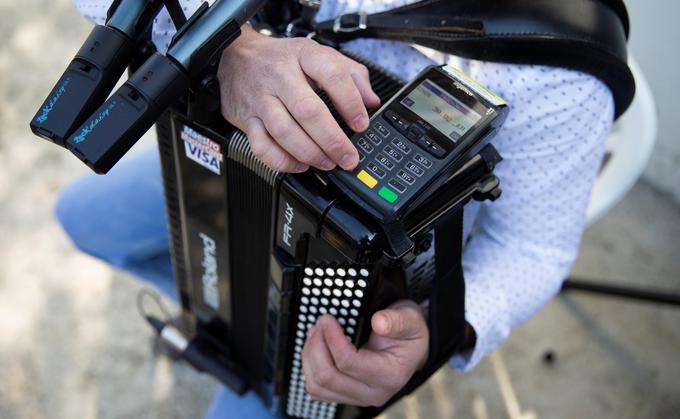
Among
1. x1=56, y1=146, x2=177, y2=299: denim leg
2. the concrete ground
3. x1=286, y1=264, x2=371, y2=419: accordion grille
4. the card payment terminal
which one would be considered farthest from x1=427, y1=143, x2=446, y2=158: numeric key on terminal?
the concrete ground

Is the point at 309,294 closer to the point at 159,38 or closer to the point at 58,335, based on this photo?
the point at 159,38

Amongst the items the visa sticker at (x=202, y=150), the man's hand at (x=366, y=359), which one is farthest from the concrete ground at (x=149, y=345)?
the visa sticker at (x=202, y=150)

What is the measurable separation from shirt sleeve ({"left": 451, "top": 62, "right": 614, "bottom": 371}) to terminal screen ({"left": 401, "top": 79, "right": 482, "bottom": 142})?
0.14 meters

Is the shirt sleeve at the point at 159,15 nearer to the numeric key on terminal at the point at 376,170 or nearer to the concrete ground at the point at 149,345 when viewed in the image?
the numeric key on terminal at the point at 376,170

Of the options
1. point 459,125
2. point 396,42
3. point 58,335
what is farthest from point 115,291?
point 459,125

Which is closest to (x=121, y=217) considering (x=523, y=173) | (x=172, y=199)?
(x=172, y=199)

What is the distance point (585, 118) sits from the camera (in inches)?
31.0

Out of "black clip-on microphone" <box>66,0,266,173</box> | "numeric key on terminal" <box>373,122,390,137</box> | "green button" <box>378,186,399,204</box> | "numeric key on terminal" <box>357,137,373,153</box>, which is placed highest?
"black clip-on microphone" <box>66,0,266,173</box>

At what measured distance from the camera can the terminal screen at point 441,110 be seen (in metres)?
0.67

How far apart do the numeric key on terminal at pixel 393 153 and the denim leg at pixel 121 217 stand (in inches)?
23.7

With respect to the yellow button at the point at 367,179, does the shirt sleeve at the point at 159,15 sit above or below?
above

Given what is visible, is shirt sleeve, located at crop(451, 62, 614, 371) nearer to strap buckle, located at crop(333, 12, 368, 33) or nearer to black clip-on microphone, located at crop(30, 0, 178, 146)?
strap buckle, located at crop(333, 12, 368, 33)

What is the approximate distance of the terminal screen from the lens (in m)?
0.67

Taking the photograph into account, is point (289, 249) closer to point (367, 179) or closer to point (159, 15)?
point (367, 179)
